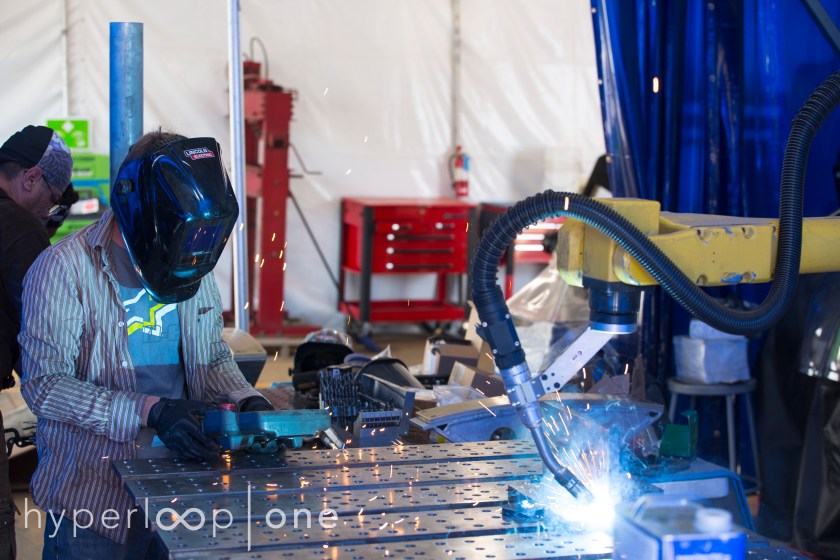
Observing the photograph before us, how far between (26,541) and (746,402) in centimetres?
284

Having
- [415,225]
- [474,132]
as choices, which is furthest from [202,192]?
[474,132]

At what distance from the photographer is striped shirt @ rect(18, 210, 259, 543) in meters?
1.96

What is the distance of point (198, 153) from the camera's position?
1946mm

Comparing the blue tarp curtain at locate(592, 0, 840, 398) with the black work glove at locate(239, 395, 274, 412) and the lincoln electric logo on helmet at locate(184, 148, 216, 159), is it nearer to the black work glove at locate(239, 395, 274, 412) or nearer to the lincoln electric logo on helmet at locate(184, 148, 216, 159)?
the black work glove at locate(239, 395, 274, 412)

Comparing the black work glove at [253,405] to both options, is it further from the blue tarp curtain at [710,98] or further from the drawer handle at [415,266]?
the drawer handle at [415,266]

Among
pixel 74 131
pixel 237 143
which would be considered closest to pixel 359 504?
pixel 237 143

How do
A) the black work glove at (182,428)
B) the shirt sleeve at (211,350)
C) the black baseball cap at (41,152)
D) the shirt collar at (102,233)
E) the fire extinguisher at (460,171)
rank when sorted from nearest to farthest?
the black work glove at (182,428)
the shirt collar at (102,233)
the shirt sleeve at (211,350)
the black baseball cap at (41,152)
the fire extinguisher at (460,171)

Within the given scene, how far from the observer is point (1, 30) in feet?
20.4

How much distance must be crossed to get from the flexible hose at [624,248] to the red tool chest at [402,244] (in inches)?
197

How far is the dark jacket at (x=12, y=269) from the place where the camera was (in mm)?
2463

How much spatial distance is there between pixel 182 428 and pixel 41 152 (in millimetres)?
1235

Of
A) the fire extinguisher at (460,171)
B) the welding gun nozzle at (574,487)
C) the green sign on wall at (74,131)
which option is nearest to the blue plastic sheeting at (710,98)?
the welding gun nozzle at (574,487)

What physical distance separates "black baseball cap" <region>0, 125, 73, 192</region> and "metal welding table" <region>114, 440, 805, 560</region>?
1.20m

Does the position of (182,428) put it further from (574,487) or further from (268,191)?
(268,191)
